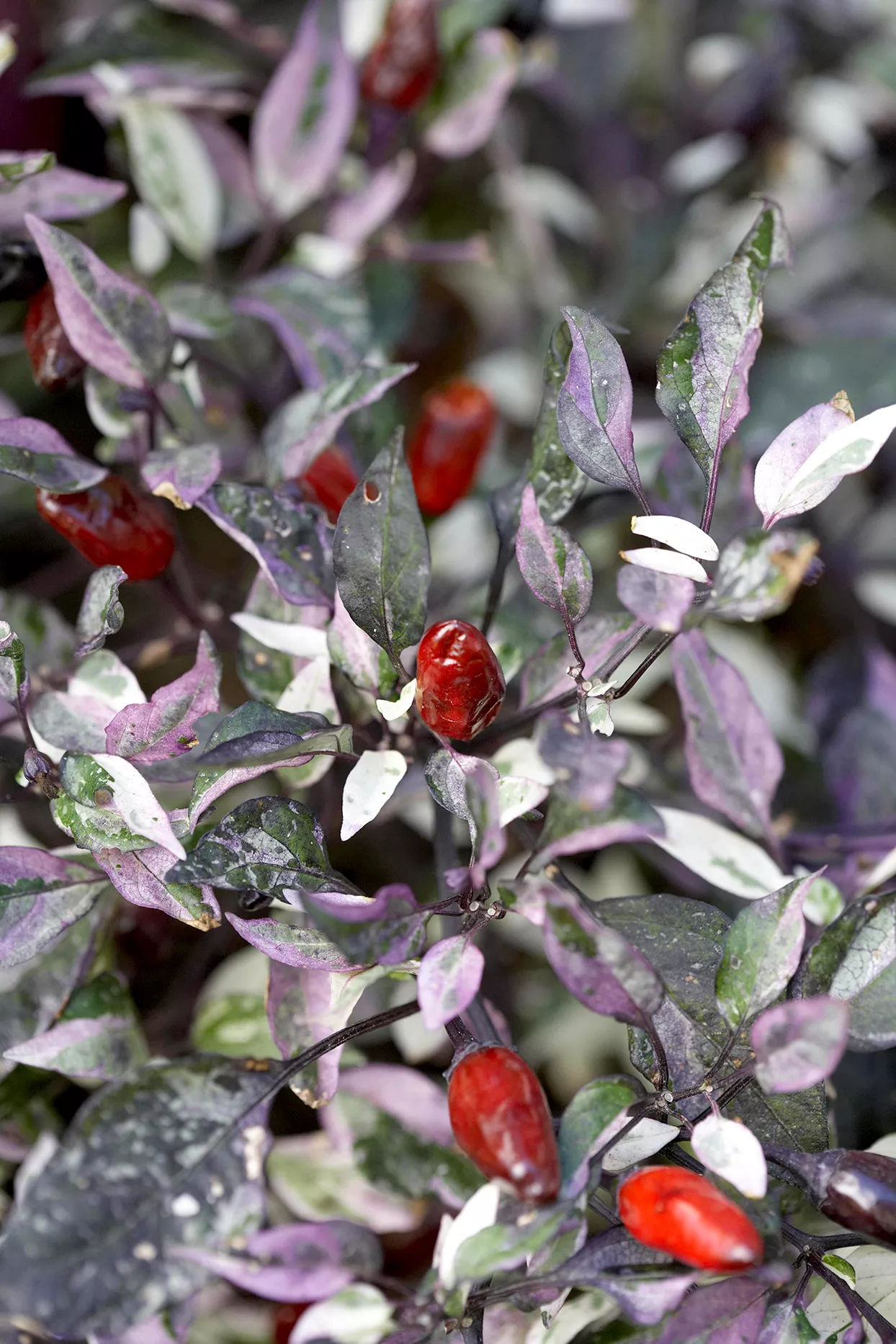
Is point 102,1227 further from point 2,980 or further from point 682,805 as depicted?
point 682,805

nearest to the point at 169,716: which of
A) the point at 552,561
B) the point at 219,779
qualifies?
the point at 219,779

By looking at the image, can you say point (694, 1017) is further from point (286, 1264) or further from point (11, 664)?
point (11, 664)

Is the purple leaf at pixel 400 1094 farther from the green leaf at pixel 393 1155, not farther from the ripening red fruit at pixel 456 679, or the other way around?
the ripening red fruit at pixel 456 679

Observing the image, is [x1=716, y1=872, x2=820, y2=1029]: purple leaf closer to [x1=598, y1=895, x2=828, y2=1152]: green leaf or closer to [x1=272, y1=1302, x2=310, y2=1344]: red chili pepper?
[x1=598, y1=895, x2=828, y2=1152]: green leaf

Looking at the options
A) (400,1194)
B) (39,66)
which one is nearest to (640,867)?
(400,1194)

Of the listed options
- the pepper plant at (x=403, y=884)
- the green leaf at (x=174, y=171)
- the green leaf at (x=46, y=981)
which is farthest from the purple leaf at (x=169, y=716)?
the green leaf at (x=174, y=171)
